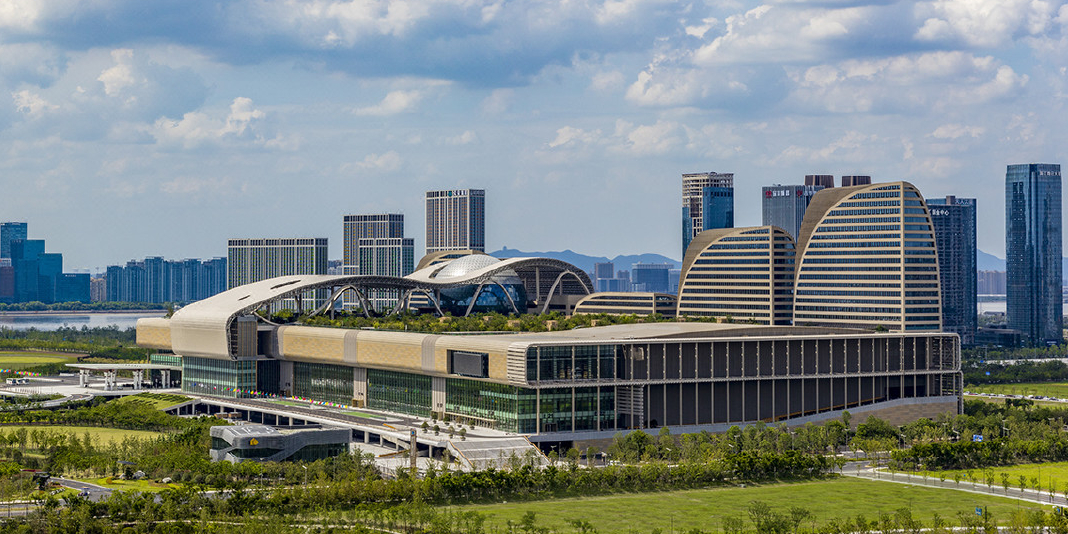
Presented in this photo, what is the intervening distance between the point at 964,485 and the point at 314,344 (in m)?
90.0

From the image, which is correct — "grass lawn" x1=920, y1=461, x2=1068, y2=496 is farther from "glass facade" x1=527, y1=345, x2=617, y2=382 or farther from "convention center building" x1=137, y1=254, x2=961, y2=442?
"glass facade" x1=527, y1=345, x2=617, y2=382

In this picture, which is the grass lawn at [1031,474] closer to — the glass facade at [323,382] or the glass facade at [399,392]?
the glass facade at [399,392]

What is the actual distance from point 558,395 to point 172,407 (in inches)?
2691

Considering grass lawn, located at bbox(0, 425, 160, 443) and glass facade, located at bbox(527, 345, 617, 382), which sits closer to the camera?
glass facade, located at bbox(527, 345, 617, 382)

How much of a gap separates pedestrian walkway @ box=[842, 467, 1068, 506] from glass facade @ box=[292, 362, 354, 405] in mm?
71368

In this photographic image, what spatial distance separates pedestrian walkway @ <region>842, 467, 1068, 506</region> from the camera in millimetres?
114250

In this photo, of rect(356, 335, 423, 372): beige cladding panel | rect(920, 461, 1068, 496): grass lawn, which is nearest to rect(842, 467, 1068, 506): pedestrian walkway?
rect(920, 461, 1068, 496): grass lawn

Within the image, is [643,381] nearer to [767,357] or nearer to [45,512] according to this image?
[767,357]

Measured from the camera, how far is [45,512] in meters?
99.6

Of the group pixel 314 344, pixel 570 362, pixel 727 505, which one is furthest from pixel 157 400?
pixel 727 505

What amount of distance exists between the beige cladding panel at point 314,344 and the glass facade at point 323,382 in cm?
176

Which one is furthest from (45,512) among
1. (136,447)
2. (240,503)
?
(136,447)

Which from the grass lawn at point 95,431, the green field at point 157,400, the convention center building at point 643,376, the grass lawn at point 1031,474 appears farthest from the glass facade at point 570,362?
the green field at point 157,400

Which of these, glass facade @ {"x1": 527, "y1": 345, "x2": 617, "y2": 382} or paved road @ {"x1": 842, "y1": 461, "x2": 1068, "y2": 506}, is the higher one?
glass facade @ {"x1": 527, "y1": 345, "x2": 617, "y2": 382}
